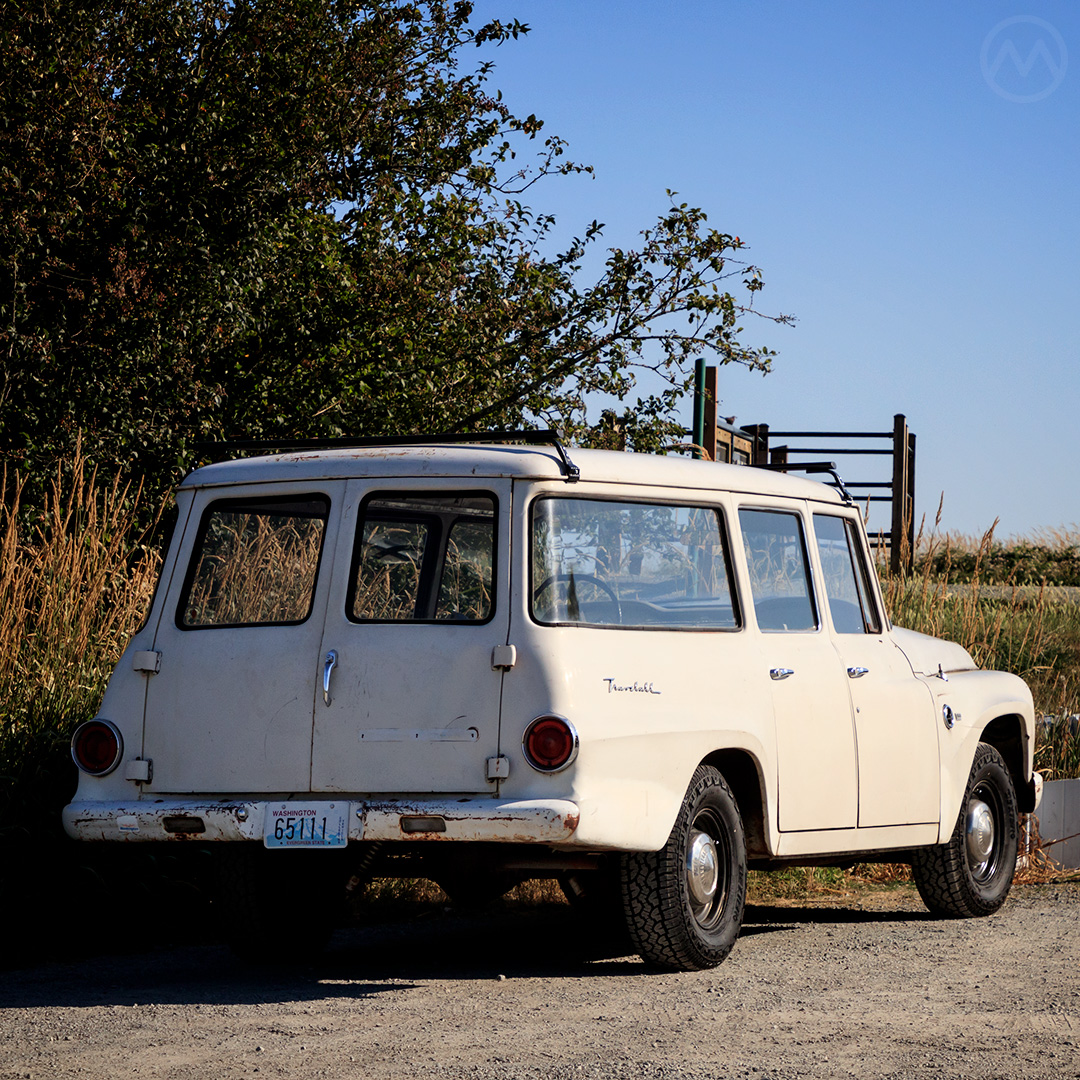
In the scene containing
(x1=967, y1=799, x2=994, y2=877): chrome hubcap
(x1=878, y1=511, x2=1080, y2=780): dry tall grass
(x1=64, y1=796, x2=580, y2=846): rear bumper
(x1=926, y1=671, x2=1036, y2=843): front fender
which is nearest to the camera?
(x1=64, y1=796, x2=580, y2=846): rear bumper

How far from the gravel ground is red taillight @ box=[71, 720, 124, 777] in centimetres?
86

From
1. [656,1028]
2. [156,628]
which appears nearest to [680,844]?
[656,1028]

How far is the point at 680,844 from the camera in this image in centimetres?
631

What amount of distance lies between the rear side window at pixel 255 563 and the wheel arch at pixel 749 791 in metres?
1.78

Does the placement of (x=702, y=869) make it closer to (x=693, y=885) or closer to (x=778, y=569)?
(x=693, y=885)

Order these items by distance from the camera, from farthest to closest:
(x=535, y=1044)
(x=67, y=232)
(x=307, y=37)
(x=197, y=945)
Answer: (x=307, y=37) → (x=67, y=232) → (x=197, y=945) → (x=535, y=1044)

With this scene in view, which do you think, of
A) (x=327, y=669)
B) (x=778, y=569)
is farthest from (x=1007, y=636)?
(x=327, y=669)

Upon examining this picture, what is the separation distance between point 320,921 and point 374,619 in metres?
1.60

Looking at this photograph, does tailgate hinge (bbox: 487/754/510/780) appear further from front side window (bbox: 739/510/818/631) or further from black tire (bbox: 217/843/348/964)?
front side window (bbox: 739/510/818/631)

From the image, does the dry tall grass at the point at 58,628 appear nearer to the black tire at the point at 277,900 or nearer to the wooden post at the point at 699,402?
the black tire at the point at 277,900

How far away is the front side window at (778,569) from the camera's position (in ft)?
23.7

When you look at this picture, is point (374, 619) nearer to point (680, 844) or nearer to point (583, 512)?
point (583, 512)

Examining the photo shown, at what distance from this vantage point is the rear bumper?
5.82m

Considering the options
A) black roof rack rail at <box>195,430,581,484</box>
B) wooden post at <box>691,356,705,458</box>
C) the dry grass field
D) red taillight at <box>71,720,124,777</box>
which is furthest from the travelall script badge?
wooden post at <box>691,356,705,458</box>
